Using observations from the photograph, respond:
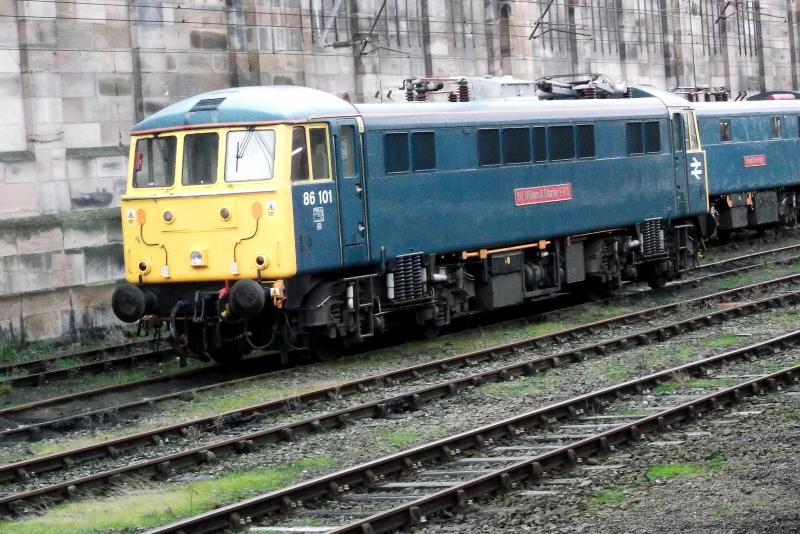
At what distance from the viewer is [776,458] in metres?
11.7

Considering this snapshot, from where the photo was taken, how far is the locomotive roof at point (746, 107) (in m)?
30.5

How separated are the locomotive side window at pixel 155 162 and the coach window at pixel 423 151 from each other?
10.5 ft

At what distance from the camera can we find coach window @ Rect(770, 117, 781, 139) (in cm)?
3325

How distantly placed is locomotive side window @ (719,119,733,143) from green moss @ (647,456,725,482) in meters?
20.1

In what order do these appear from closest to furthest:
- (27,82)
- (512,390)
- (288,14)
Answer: (512,390)
(27,82)
(288,14)

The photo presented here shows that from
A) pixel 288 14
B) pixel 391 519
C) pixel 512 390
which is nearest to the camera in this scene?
pixel 391 519

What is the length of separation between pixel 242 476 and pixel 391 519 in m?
2.33

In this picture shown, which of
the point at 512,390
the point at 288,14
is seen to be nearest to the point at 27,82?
the point at 288,14

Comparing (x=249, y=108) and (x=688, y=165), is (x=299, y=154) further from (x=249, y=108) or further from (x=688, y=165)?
(x=688, y=165)

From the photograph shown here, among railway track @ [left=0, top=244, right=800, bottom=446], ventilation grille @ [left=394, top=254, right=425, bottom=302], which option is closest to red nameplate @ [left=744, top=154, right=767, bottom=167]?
railway track @ [left=0, top=244, right=800, bottom=446]

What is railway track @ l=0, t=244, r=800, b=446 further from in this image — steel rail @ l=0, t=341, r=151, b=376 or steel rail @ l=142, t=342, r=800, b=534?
steel rail @ l=142, t=342, r=800, b=534

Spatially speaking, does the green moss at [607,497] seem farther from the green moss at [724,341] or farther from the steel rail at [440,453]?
the green moss at [724,341]

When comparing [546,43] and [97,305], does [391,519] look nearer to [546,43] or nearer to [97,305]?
[97,305]

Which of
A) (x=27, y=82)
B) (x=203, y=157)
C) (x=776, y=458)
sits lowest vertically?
(x=776, y=458)
